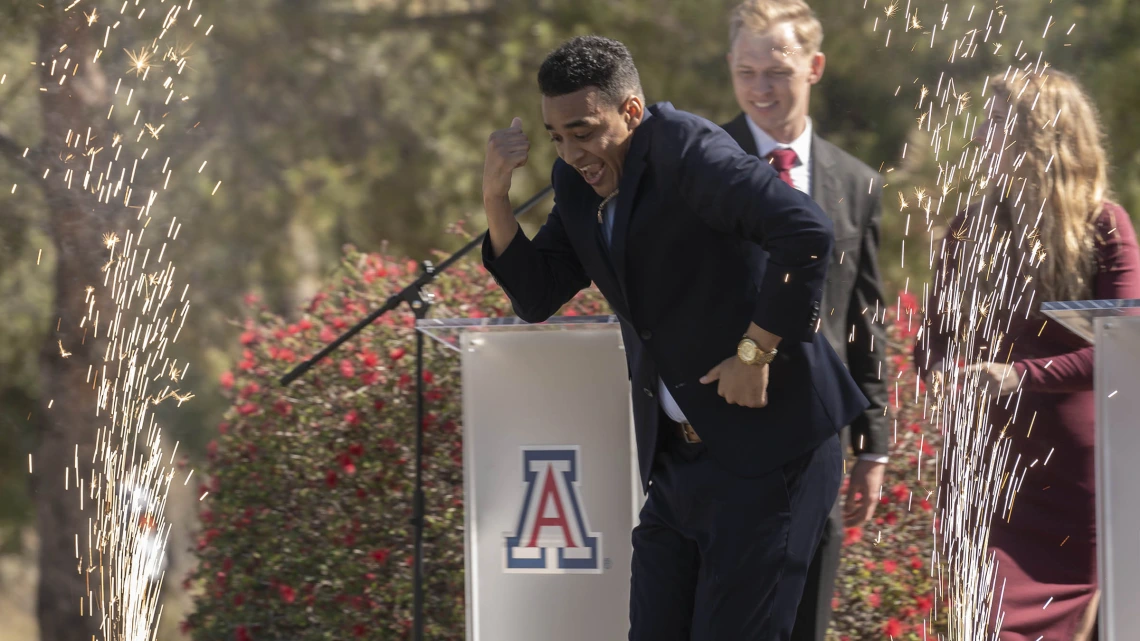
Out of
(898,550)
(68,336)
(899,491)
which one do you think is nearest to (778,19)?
(899,491)

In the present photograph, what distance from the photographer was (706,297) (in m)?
2.34

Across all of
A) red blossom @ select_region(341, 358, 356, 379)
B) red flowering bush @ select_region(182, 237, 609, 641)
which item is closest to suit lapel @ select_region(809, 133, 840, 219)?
red flowering bush @ select_region(182, 237, 609, 641)

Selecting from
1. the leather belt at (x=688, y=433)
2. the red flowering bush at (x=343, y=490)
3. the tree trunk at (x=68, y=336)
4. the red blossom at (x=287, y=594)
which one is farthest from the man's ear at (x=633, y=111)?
the tree trunk at (x=68, y=336)

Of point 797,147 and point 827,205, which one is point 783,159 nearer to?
point 797,147

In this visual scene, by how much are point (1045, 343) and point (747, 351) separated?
1.31 metres

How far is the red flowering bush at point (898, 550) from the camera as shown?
4.34 m

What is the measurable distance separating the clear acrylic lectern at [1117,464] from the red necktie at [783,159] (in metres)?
0.83

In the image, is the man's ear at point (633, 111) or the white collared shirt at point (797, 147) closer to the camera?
the man's ear at point (633, 111)

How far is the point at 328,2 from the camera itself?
8.33 m

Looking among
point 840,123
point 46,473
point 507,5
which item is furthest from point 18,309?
point 840,123

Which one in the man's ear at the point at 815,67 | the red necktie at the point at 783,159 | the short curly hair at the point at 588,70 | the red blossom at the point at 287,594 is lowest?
the red blossom at the point at 287,594

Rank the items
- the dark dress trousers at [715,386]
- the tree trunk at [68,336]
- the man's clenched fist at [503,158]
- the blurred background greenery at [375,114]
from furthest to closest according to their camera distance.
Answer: the blurred background greenery at [375,114] → the tree trunk at [68,336] → the man's clenched fist at [503,158] → the dark dress trousers at [715,386]

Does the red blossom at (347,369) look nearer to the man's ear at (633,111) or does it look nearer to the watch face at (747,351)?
the man's ear at (633,111)

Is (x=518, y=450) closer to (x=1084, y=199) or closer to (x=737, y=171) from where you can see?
(x=737, y=171)
